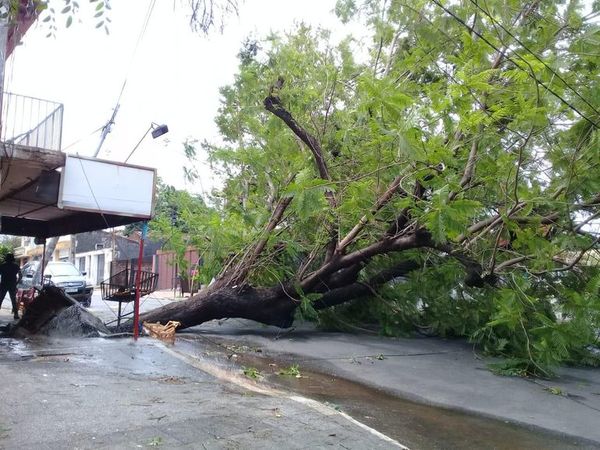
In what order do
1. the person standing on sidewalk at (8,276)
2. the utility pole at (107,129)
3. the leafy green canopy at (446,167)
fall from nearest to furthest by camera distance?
the leafy green canopy at (446,167) < the person standing on sidewalk at (8,276) < the utility pole at (107,129)

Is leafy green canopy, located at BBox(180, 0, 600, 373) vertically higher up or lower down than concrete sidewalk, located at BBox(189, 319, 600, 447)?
higher up

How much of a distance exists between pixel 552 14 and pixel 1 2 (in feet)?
23.7

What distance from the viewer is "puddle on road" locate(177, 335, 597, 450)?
5852 mm

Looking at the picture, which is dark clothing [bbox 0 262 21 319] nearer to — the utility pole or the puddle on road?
the utility pole

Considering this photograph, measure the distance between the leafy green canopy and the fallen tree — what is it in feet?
0.11

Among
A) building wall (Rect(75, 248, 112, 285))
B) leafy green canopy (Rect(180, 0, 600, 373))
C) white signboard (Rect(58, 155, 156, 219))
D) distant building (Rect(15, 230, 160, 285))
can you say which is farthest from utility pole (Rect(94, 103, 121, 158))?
building wall (Rect(75, 248, 112, 285))

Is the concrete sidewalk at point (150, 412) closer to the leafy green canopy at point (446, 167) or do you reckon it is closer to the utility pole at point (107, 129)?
the leafy green canopy at point (446, 167)

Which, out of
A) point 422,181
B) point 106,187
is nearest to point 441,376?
point 422,181

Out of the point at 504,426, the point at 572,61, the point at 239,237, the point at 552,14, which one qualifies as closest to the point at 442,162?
the point at 572,61

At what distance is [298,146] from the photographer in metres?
11.4

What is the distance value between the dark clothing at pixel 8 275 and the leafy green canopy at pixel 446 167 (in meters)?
5.30

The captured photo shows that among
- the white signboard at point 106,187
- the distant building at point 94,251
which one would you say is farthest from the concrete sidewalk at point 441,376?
the distant building at point 94,251

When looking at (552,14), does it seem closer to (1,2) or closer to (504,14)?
(504,14)

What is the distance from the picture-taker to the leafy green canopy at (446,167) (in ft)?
24.0
